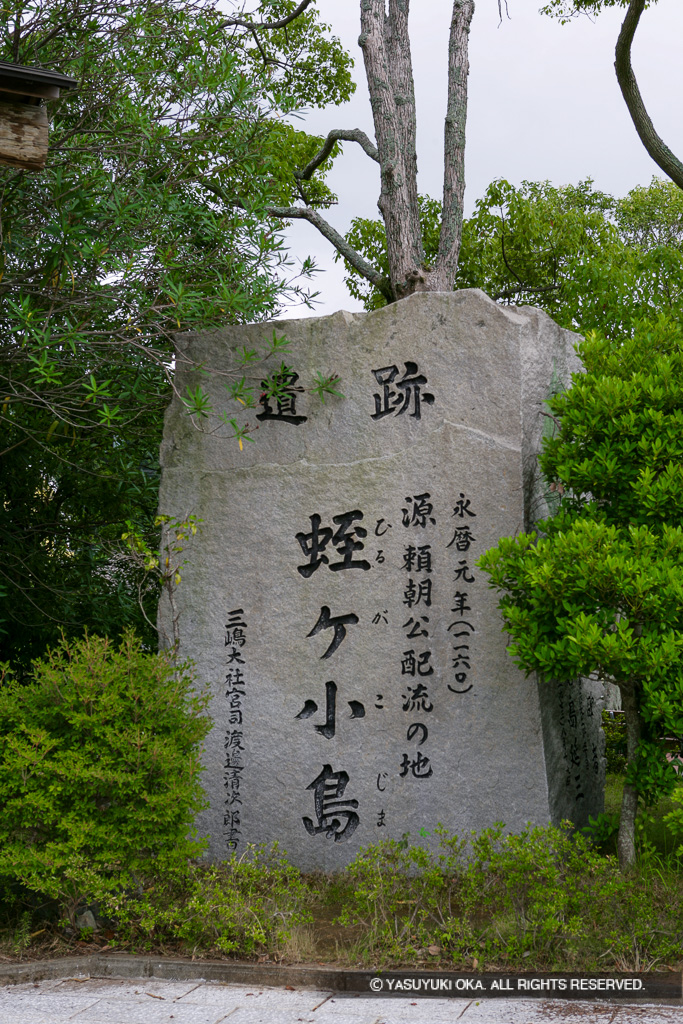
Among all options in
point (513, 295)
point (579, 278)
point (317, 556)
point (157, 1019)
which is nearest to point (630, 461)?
point (317, 556)

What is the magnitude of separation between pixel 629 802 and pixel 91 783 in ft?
8.42

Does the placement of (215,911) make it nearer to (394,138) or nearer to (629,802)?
(629,802)

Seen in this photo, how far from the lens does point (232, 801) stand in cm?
541

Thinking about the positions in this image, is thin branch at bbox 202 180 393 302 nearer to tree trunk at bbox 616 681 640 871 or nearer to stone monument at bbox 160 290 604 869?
stone monument at bbox 160 290 604 869

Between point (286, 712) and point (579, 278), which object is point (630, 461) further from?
point (579, 278)

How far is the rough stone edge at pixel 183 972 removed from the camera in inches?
155

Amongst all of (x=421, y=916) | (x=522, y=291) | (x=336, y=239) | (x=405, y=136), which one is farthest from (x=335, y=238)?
(x=421, y=916)

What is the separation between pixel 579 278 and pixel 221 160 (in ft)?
11.6

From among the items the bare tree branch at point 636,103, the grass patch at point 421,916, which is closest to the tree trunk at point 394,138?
the bare tree branch at point 636,103

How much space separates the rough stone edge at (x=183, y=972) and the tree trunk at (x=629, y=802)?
1156mm

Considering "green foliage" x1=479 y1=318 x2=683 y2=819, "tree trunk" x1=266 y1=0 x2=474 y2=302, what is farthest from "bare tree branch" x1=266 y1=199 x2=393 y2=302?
"green foliage" x1=479 y1=318 x2=683 y2=819

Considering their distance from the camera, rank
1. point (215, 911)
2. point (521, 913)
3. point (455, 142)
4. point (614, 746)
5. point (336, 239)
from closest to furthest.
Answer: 1. point (521, 913)
2. point (215, 911)
3. point (614, 746)
4. point (455, 142)
5. point (336, 239)

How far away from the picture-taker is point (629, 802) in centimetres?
463

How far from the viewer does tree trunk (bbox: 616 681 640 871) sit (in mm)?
4523
